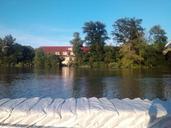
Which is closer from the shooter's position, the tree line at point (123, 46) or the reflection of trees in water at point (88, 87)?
the reflection of trees in water at point (88, 87)

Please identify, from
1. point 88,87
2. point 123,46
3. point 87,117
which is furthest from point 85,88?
point 123,46

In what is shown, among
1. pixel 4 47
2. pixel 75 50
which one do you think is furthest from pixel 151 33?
pixel 4 47

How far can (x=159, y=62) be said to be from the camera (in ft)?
253

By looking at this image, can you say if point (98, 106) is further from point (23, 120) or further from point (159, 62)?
point (159, 62)

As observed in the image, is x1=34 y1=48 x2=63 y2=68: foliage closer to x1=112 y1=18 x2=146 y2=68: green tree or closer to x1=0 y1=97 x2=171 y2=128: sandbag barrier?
x1=112 y1=18 x2=146 y2=68: green tree

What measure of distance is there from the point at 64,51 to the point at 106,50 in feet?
123

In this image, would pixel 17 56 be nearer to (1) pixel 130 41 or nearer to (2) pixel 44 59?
(2) pixel 44 59

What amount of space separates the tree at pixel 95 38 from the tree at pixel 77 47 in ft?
7.22

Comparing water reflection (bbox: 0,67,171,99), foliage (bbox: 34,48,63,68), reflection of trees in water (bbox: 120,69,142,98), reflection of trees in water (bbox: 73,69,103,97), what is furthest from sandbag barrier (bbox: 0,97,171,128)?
foliage (bbox: 34,48,63,68)

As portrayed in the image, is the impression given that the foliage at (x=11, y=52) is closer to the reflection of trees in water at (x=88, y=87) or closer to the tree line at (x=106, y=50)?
the tree line at (x=106, y=50)

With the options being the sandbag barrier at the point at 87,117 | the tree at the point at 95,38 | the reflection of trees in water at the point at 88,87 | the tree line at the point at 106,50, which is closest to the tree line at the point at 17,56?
the tree line at the point at 106,50

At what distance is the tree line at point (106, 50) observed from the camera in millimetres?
75062

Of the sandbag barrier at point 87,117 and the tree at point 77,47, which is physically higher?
the tree at point 77,47

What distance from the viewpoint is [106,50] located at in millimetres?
82438
